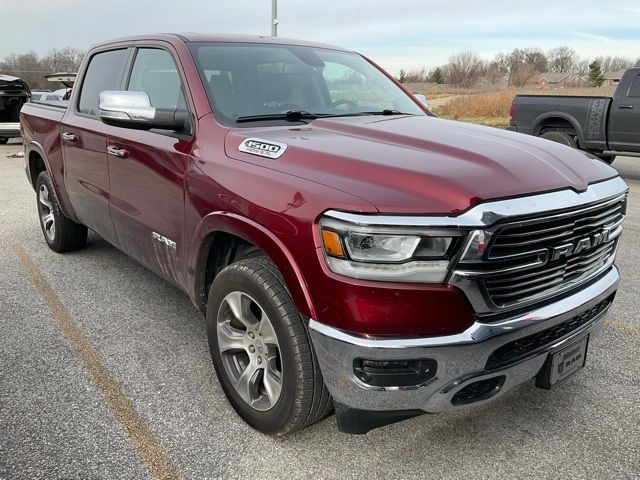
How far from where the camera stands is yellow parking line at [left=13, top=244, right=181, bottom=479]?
8.14 ft

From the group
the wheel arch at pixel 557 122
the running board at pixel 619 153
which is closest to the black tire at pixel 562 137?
the wheel arch at pixel 557 122

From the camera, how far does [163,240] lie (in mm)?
3316

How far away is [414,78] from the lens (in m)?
93.2

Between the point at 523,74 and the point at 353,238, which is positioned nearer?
the point at 353,238

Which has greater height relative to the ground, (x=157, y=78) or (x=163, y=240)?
(x=157, y=78)

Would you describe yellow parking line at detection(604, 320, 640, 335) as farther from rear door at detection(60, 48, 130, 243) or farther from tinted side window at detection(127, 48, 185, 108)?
rear door at detection(60, 48, 130, 243)

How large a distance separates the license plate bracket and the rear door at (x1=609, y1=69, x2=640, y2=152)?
934 centimetres

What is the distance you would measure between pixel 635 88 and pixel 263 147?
10.2m

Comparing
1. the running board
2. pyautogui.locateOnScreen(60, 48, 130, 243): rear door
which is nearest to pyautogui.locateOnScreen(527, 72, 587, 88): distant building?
the running board

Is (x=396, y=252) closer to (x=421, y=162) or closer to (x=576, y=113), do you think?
(x=421, y=162)

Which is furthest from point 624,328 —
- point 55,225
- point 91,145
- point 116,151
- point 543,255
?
point 55,225

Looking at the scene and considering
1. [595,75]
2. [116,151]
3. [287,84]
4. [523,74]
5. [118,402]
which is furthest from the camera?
[523,74]

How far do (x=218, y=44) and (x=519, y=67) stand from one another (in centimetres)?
8695

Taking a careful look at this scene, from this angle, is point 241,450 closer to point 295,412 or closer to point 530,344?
point 295,412
